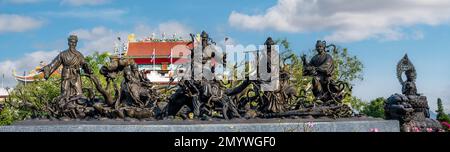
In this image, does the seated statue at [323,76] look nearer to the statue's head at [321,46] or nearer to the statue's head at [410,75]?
the statue's head at [321,46]

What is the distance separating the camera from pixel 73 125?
1287 centimetres

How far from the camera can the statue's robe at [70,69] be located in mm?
14875

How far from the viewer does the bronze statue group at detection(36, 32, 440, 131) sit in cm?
1357

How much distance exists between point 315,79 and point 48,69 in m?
6.10

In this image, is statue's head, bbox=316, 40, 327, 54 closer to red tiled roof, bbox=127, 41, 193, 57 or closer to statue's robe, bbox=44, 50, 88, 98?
statue's robe, bbox=44, 50, 88, 98

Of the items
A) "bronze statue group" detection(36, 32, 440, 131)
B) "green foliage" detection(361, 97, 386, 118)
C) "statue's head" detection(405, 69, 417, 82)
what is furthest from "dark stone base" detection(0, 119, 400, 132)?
"green foliage" detection(361, 97, 386, 118)

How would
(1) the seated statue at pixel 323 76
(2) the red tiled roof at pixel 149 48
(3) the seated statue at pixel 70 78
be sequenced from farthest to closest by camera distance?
1. (2) the red tiled roof at pixel 149 48
2. (1) the seated statue at pixel 323 76
3. (3) the seated statue at pixel 70 78

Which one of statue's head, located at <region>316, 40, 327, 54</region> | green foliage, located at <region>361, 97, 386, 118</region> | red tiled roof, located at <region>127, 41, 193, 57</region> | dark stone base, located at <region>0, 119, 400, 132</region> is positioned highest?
red tiled roof, located at <region>127, 41, 193, 57</region>

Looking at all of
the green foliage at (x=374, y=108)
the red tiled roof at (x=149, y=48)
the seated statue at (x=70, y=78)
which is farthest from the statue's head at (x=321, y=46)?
the red tiled roof at (x=149, y=48)

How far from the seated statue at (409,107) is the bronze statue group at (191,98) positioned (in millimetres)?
368

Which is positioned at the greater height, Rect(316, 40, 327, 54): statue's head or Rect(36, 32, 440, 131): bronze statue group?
Rect(316, 40, 327, 54): statue's head

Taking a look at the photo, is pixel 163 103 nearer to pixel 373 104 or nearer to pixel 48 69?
pixel 48 69

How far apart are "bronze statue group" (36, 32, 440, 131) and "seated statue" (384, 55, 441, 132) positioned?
1.21ft
